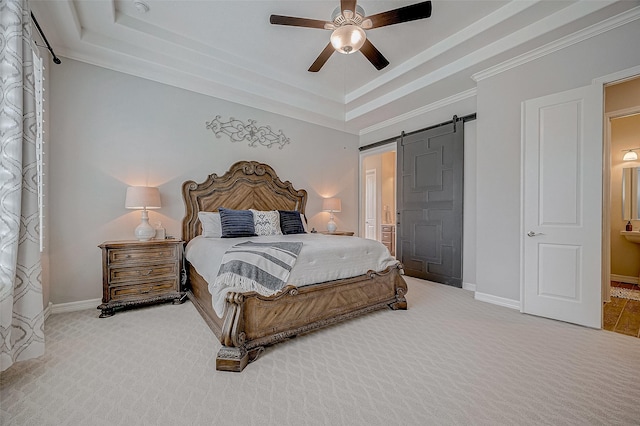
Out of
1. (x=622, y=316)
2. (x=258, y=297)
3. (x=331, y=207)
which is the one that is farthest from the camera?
(x=331, y=207)

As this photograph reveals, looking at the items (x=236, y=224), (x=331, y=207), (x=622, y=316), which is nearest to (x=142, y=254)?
(x=236, y=224)

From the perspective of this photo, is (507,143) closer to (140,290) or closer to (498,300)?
(498,300)

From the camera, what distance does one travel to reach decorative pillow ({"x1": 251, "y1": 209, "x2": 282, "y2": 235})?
12.5 ft

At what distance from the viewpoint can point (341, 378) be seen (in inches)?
71.4

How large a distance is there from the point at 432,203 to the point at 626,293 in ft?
A: 9.00

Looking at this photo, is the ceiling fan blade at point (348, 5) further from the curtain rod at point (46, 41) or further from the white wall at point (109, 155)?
the curtain rod at point (46, 41)

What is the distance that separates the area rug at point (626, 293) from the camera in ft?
11.6

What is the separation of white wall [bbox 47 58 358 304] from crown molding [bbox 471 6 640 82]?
344 centimetres

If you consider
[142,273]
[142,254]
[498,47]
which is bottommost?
[142,273]

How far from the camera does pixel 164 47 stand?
327 centimetres

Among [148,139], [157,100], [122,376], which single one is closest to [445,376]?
[122,376]

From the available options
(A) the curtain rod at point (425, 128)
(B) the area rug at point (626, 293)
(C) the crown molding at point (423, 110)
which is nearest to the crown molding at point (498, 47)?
(C) the crown molding at point (423, 110)

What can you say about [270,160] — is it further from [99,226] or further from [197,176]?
[99,226]

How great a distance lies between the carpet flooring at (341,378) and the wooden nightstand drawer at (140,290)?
30cm
